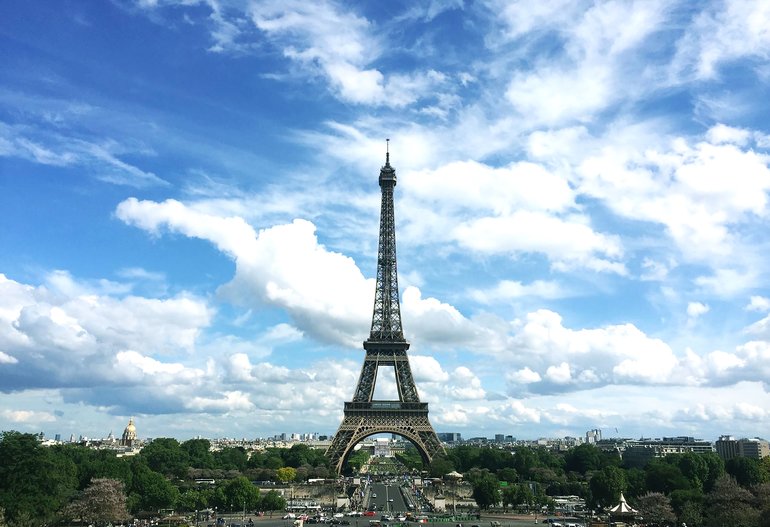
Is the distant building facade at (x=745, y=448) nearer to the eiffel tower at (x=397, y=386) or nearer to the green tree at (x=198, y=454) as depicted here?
the eiffel tower at (x=397, y=386)

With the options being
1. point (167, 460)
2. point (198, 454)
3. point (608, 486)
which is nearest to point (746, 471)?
point (608, 486)

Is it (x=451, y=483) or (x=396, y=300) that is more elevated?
(x=396, y=300)

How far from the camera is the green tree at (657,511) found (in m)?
76.7

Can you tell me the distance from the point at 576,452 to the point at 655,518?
265 feet

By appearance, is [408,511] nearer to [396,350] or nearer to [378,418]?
A: [378,418]

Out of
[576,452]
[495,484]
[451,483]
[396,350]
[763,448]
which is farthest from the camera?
[763,448]

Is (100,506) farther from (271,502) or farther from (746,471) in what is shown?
(746,471)

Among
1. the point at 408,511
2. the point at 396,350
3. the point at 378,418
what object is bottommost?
the point at 408,511

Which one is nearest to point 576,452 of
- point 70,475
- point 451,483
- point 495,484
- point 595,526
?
point 451,483

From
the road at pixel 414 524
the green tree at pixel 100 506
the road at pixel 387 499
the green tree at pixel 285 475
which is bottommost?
the road at pixel 414 524

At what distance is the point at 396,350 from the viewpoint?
128375 millimetres

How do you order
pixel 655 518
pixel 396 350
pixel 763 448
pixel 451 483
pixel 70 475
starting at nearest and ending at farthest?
pixel 655 518, pixel 70 475, pixel 451 483, pixel 396 350, pixel 763 448

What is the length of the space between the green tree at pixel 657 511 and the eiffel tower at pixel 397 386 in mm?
49487

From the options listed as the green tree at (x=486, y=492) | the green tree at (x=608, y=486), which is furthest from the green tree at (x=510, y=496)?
the green tree at (x=608, y=486)
